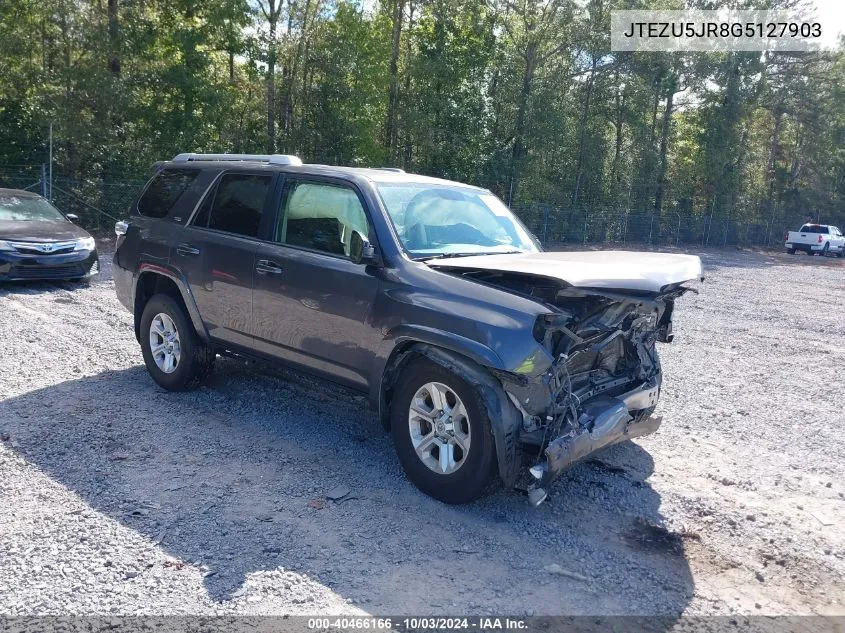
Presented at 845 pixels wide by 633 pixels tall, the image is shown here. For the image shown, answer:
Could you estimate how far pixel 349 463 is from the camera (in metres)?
5.05

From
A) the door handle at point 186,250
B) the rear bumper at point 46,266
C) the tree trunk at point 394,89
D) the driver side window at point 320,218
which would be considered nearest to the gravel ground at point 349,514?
the driver side window at point 320,218

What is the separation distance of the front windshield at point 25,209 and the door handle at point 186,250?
702cm

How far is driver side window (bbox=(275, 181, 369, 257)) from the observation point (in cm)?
508

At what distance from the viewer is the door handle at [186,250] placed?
238 inches

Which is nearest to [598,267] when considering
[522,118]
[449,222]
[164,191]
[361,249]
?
[449,222]

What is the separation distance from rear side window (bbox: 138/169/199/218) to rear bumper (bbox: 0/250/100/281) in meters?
5.20

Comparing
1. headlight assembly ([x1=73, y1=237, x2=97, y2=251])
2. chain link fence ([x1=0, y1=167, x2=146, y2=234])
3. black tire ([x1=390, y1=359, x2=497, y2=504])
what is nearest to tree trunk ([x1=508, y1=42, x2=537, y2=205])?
chain link fence ([x1=0, y1=167, x2=146, y2=234])

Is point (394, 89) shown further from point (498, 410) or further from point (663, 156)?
point (498, 410)

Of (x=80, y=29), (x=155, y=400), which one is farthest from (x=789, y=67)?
(x=155, y=400)

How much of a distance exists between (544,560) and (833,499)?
2341 millimetres

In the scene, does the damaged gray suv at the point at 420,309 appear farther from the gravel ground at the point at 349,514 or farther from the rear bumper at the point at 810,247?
the rear bumper at the point at 810,247

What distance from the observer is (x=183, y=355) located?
6.19 meters

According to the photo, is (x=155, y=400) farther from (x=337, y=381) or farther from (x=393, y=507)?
(x=393, y=507)

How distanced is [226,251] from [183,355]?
1.08 meters
